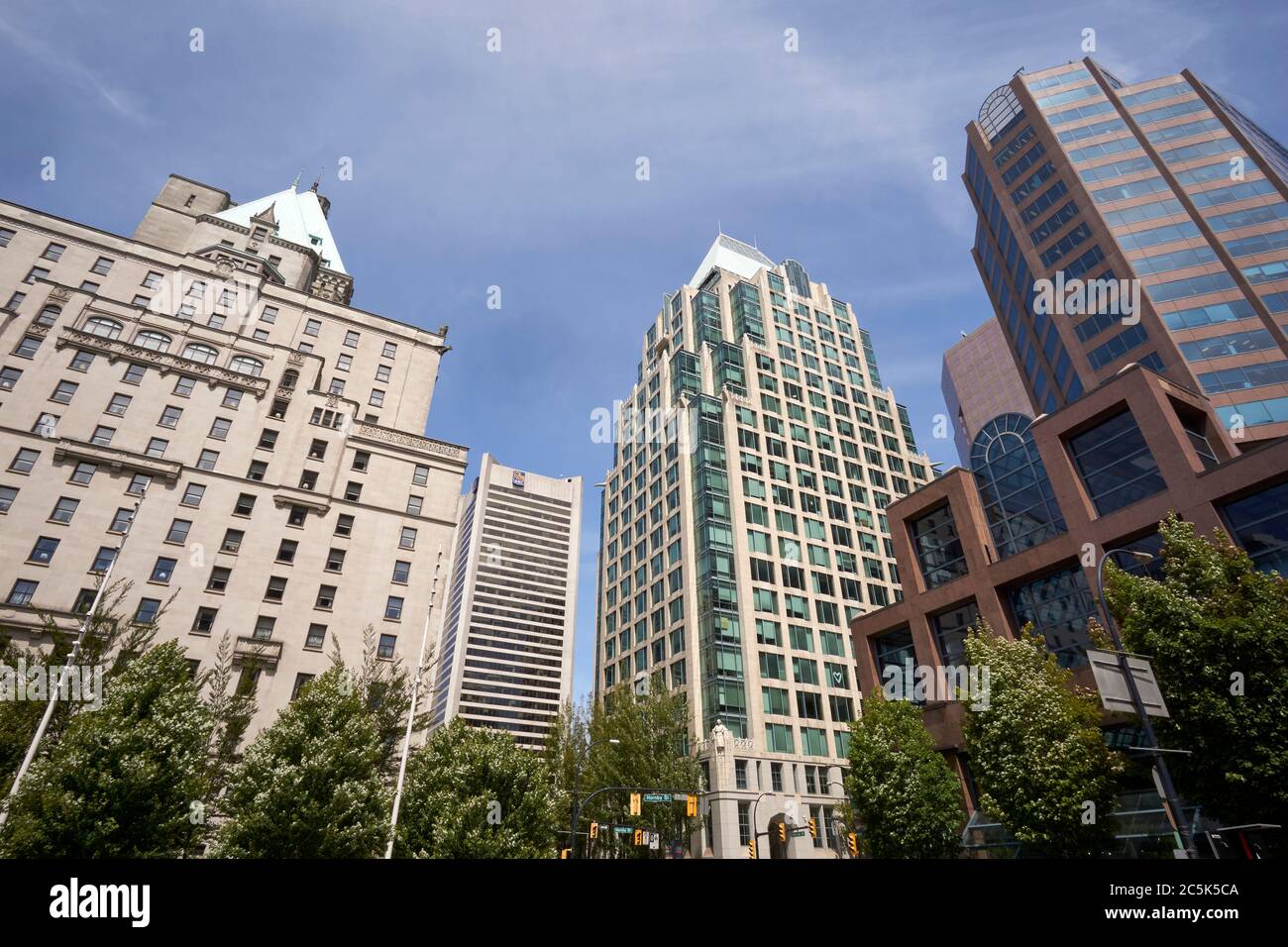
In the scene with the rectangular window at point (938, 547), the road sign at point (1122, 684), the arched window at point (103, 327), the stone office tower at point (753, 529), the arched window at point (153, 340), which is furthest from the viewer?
the stone office tower at point (753, 529)

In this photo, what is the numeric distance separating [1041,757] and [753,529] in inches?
1923

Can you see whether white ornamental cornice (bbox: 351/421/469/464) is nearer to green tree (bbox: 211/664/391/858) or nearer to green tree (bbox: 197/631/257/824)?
green tree (bbox: 197/631/257/824)

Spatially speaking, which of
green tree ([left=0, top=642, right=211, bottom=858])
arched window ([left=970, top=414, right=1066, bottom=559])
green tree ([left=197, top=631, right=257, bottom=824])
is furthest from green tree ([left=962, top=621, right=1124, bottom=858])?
green tree ([left=197, top=631, right=257, bottom=824])

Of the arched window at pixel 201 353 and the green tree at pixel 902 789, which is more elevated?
the arched window at pixel 201 353

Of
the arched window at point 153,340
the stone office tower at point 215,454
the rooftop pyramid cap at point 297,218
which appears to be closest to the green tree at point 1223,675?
the stone office tower at point 215,454

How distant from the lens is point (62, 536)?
141ft

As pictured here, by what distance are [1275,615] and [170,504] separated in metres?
57.9

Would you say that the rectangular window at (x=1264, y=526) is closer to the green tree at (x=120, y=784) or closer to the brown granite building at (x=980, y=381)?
the green tree at (x=120, y=784)

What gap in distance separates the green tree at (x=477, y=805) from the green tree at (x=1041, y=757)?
20138 mm

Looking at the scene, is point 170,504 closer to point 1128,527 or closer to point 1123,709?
point 1123,709

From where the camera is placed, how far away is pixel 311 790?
91.4 feet

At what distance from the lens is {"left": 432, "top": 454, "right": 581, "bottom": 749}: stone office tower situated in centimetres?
16738

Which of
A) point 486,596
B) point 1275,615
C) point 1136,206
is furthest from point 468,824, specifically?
point 486,596

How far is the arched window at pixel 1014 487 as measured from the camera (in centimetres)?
3853
